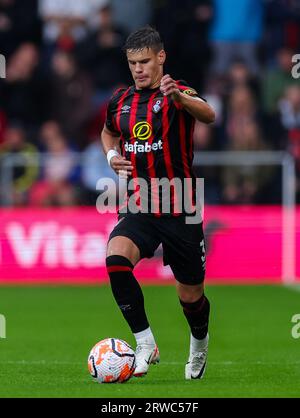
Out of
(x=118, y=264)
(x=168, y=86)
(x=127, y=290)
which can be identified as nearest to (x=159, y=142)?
(x=168, y=86)

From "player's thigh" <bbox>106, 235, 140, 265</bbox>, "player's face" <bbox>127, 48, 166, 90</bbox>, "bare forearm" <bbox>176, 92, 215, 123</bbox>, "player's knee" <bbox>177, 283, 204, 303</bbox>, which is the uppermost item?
"player's face" <bbox>127, 48, 166, 90</bbox>

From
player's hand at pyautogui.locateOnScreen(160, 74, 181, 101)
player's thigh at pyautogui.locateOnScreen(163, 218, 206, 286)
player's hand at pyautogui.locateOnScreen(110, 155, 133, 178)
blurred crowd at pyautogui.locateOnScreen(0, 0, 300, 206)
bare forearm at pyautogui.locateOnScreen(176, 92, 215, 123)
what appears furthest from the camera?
blurred crowd at pyautogui.locateOnScreen(0, 0, 300, 206)

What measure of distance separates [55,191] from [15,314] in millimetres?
4405

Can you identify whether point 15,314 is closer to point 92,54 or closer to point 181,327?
point 181,327

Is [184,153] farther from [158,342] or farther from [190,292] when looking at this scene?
[158,342]

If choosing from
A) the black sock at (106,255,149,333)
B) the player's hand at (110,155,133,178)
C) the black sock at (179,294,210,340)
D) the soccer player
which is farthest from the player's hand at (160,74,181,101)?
the black sock at (179,294,210,340)

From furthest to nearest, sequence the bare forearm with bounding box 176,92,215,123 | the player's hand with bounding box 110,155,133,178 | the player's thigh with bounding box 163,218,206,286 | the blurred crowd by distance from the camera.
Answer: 1. the blurred crowd
2. the player's thigh with bounding box 163,218,206,286
3. the player's hand with bounding box 110,155,133,178
4. the bare forearm with bounding box 176,92,215,123

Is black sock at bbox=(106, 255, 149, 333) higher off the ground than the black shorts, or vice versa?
the black shorts

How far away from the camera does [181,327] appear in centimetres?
1317

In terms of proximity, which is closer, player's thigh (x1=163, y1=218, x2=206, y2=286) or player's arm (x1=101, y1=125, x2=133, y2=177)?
player's arm (x1=101, y1=125, x2=133, y2=177)

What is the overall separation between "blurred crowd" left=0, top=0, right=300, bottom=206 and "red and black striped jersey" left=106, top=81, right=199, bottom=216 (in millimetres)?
9396

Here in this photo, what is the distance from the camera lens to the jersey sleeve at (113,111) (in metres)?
9.10

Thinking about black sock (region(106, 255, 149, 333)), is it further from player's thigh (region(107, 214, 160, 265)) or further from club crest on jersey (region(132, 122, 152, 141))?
club crest on jersey (region(132, 122, 152, 141))

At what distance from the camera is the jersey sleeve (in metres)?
9.10
